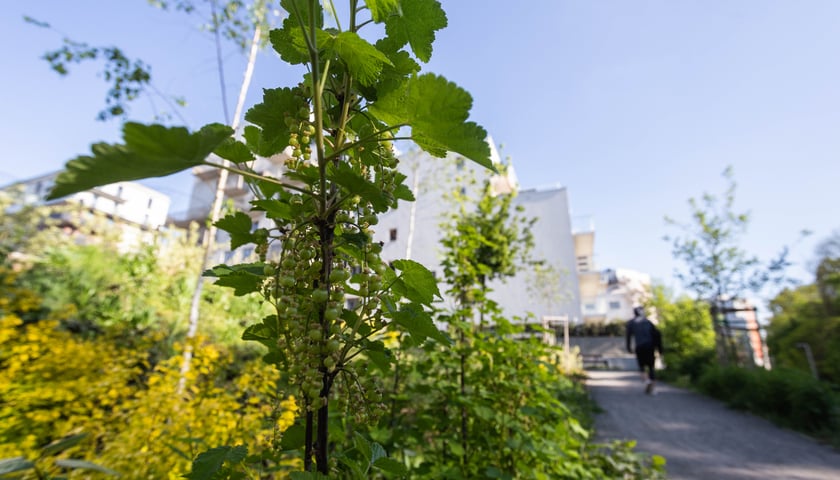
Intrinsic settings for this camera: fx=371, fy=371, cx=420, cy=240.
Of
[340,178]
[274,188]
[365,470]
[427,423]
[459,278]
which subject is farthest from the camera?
[459,278]

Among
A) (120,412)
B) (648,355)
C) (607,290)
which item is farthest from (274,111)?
(607,290)

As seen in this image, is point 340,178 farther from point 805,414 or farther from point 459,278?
point 805,414

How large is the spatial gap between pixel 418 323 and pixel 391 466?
0.29 meters

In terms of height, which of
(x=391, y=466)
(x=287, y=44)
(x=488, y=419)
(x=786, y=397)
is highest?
(x=287, y=44)

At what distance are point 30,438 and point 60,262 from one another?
8.10 metres

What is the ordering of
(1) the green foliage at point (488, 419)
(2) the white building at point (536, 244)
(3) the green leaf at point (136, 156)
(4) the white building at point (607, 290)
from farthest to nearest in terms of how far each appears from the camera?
1. (4) the white building at point (607, 290)
2. (2) the white building at point (536, 244)
3. (1) the green foliage at point (488, 419)
4. (3) the green leaf at point (136, 156)

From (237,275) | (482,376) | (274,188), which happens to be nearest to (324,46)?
(274,188)

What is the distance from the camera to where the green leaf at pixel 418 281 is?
32.4 inches

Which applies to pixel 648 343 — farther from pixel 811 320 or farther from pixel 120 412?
pixel 120 412

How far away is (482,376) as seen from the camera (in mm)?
2117

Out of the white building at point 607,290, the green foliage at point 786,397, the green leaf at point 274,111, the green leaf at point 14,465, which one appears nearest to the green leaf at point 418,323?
the green leaf at point 274,111

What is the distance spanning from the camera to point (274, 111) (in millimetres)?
778

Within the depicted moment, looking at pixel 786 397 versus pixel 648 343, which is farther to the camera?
pixel 648 343

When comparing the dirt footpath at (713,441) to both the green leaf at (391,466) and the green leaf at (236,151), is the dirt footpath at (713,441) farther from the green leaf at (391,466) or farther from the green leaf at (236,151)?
the green leaf at (236,151)
